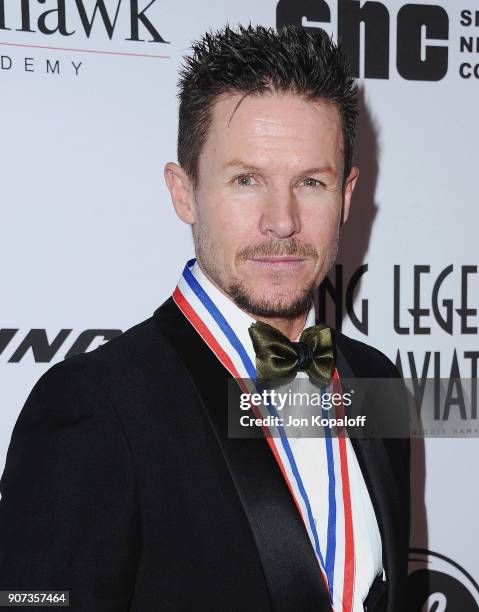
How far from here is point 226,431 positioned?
1.29 metres

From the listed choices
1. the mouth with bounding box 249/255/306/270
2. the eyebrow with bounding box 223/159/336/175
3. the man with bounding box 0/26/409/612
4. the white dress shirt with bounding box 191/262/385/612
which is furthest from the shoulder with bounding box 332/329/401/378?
the eyebrow with bounding box 223/159/336/175

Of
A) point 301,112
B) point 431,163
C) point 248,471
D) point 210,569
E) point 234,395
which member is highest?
point 431,163

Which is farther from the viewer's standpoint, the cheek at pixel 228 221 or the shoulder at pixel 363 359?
the shoulder at pixel 363 359

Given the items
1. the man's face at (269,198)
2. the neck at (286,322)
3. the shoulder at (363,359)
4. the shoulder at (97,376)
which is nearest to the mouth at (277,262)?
the man's face at (269,198)

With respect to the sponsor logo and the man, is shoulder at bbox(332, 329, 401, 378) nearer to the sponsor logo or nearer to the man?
the man

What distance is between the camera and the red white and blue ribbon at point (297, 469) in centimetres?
135

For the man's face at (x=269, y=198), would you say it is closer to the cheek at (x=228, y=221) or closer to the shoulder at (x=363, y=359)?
the cheek at (x=228, y=221)

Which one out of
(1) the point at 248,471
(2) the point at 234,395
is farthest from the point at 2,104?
(1) the point at 248,471

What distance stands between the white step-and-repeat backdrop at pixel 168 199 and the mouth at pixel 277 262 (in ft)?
2.26

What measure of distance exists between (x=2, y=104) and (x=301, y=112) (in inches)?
38.6

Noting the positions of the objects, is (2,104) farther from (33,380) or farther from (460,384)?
(460,384)

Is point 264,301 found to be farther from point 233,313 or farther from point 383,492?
point 383,492

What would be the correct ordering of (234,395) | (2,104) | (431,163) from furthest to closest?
(431,163) < (2,104) < (234,395)

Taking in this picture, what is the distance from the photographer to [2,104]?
1959 mm
